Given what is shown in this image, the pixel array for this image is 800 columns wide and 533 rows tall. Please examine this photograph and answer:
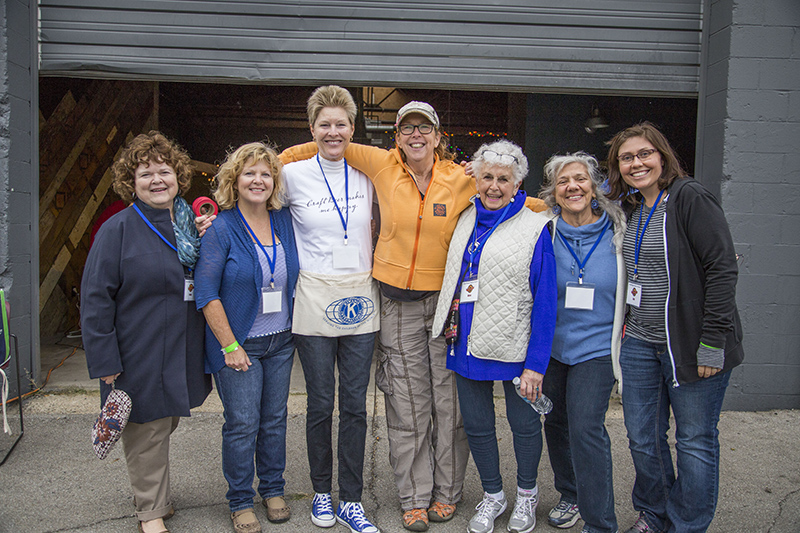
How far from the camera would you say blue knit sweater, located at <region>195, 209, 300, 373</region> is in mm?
2471

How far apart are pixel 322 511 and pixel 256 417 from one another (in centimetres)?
58

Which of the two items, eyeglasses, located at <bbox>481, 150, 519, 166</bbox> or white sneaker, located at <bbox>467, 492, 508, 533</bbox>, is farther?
white sneaker, located at <bbox>467, 492, 508, 533</bbox>

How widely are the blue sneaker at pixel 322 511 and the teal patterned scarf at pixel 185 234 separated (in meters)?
1.30

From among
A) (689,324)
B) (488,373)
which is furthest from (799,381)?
(488,373)

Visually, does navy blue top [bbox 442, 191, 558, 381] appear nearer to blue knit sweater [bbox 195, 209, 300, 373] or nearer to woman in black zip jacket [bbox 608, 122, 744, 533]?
woman in black zip jacket [bbox 608, 122, 744, 533]

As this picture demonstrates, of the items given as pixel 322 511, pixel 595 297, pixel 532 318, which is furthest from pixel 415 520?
pixel 595 297

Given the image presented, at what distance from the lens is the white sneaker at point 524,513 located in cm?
268

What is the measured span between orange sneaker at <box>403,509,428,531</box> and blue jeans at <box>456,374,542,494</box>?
1.16 feet

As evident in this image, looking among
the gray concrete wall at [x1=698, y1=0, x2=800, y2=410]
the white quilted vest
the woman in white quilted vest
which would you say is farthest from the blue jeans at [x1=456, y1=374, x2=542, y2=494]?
the gray concrete wall at [x1=698, y1=0, x2=800, y2=410]

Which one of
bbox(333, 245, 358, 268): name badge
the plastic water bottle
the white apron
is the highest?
bbox(333, 245, 358, 268): name badge

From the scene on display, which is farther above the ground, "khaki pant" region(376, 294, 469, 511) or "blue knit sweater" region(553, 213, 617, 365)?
"blue knit sweater" region(553, 213, 617, 365)

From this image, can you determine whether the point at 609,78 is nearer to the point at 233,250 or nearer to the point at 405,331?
the point at 405,331

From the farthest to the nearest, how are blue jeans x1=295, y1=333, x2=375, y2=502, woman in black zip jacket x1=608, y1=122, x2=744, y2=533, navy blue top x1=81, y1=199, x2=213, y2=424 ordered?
blue jeans x1=295, y1=333, x2=375, y2=502 → navy blue top x1=81, y1=199, x2=213, y2=424 → woman in black zip jacket x1=608, y1=122, x2=744, y2=533

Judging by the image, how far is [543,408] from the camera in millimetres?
2492
